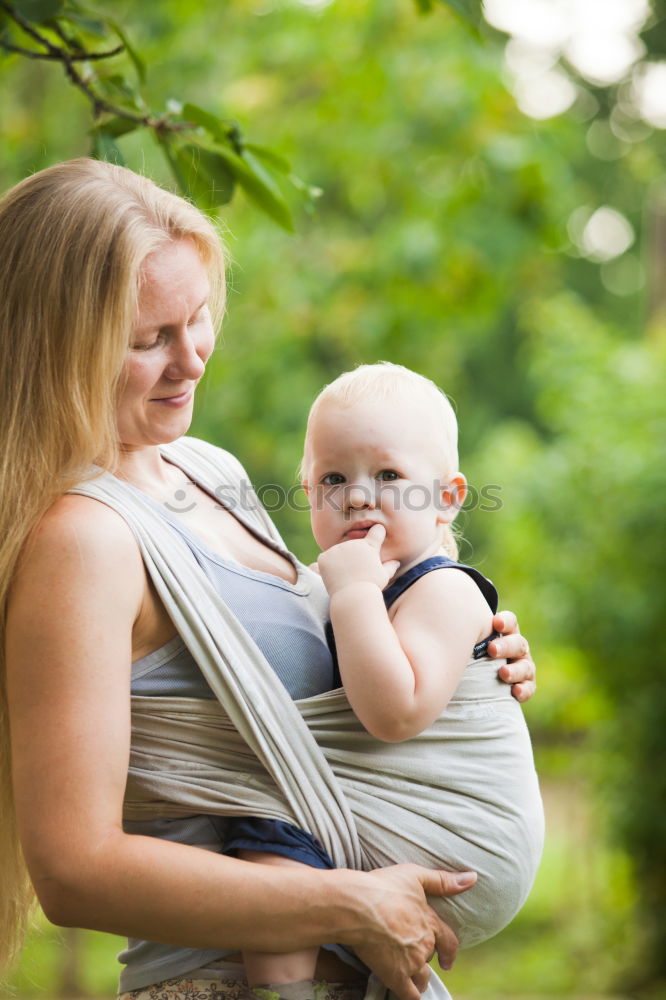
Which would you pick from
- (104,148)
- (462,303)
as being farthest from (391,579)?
(462,303)

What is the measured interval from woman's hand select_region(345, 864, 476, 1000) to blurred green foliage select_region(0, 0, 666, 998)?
11.7ft

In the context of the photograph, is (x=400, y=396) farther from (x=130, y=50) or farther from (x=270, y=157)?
(x=130, y=50)

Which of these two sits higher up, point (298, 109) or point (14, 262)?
point (14, 262)

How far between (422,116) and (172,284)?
13.6ft

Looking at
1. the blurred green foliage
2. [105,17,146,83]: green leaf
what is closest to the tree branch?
[105,17,146,83]: green leaf

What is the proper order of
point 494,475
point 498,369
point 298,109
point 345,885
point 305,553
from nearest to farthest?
point 345,885, point 298,109, point 494,475, point 305,553, point 498,369

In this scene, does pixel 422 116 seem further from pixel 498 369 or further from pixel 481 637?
pixel 498 369

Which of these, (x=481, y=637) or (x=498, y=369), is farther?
(x=498, y=369)

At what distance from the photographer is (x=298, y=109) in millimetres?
5492

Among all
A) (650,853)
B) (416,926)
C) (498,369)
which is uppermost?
(416,926)

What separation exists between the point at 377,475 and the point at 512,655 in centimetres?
33

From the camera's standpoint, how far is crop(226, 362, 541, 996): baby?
136 cm

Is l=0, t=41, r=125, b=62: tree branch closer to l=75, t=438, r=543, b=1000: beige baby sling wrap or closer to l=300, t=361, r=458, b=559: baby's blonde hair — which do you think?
l=300, t=361, r=458, b=559: baby's blonde hair

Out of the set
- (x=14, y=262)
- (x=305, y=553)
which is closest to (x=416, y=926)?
(x=14, y=262)
